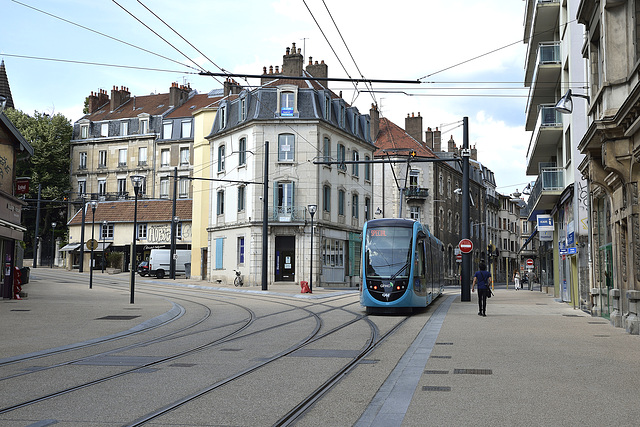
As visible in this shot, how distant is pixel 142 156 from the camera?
6869 centimetres

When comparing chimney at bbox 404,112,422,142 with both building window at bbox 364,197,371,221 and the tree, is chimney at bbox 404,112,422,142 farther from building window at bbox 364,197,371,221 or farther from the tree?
the tree

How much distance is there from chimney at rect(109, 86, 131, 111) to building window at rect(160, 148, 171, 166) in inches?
406

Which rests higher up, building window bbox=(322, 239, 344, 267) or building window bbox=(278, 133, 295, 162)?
building window bbox=(278, 133, 295, 162)

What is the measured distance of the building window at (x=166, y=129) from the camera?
220ft

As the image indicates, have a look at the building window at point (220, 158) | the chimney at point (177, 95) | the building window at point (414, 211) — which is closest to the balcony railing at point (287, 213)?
the building window at point (220, 158)

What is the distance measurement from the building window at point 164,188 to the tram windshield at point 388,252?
48387 millimetres

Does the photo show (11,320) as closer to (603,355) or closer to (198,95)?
(603,355)

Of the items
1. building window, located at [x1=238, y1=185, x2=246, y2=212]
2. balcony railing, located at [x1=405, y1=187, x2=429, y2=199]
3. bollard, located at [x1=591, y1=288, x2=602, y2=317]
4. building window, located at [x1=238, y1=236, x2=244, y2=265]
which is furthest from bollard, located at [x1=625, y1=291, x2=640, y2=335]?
balcony railing, located at [x1=405, y1=187, x2=429, y2=199]

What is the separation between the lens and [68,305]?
2272 centimetres

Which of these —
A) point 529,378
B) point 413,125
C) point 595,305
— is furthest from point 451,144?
point 529,378

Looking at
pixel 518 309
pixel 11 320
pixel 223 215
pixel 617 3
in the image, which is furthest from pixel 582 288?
pixel 223 215

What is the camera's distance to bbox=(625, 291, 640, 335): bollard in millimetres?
15250

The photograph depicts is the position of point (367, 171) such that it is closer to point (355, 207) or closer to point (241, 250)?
point (355, 207)

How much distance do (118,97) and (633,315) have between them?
67220 mm
